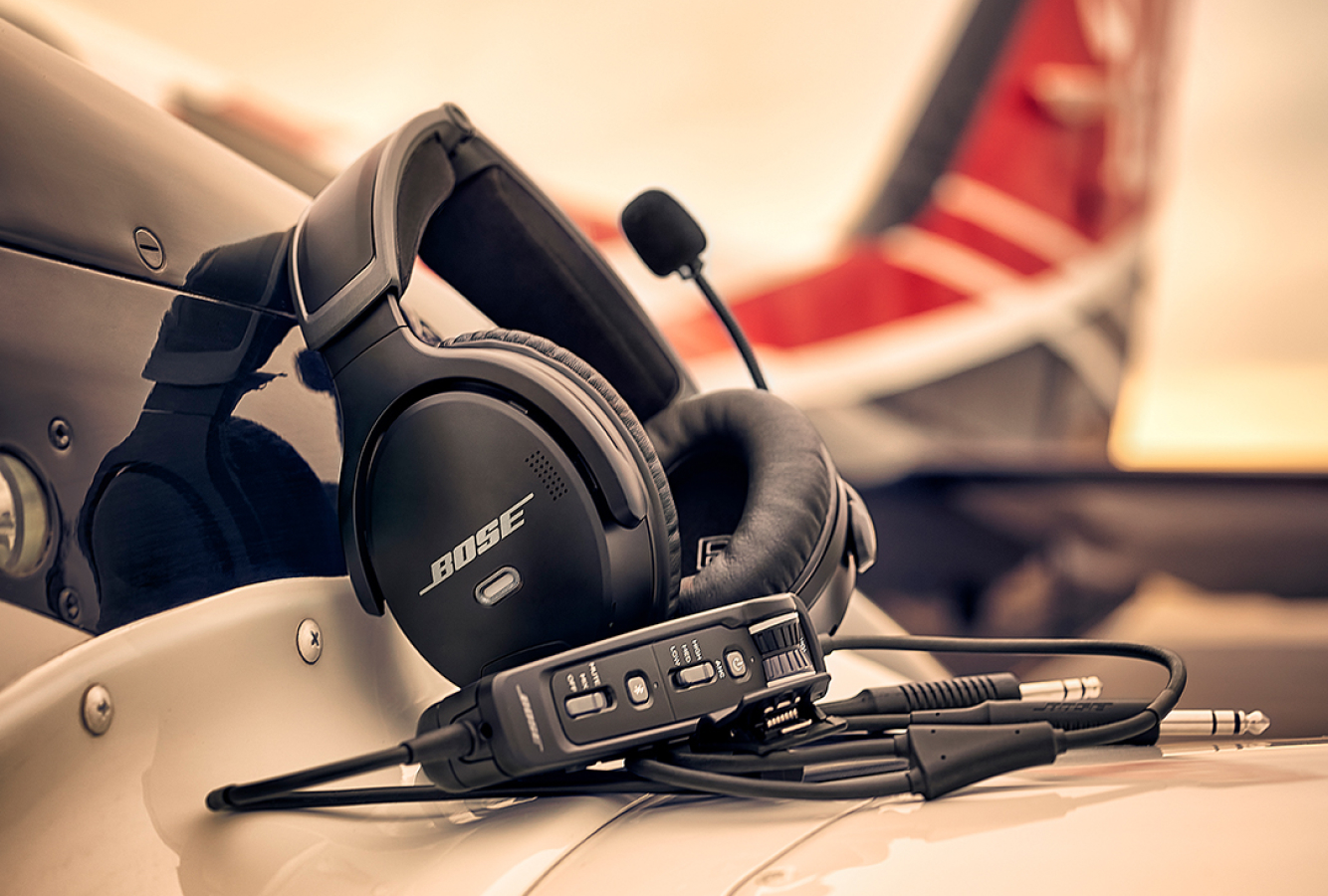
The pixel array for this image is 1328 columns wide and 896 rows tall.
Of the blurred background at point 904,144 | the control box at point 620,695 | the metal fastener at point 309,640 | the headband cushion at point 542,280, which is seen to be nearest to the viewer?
the control box at point 620,695

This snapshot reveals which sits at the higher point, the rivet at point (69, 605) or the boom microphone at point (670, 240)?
the boom microphone at point (670, 240)

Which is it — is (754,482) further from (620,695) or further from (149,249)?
(149,249)

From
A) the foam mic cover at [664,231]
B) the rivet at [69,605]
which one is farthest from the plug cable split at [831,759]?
the foam mic cover at [664,231]

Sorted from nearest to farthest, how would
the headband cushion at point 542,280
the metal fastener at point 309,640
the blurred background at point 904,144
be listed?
the metal fastener at point 309,640 → the headband cushion at point 542,280 → the blurred background at point 904,144

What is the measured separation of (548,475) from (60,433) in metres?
0.23

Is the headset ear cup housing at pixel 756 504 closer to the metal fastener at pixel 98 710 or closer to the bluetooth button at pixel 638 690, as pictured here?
the bluetooth button at pixel 638 690

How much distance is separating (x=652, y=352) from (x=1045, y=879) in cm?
49

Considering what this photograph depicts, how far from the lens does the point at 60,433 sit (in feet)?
1.34

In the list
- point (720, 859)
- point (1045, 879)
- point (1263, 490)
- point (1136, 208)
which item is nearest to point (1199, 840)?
point (1045, 879)

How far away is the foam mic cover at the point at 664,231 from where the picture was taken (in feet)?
2.35

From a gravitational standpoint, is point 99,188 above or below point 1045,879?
above

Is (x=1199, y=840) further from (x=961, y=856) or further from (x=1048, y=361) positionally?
(x=1048, y=361)

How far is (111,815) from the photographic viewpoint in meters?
0.38

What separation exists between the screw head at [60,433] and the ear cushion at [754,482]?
1.06 feet
